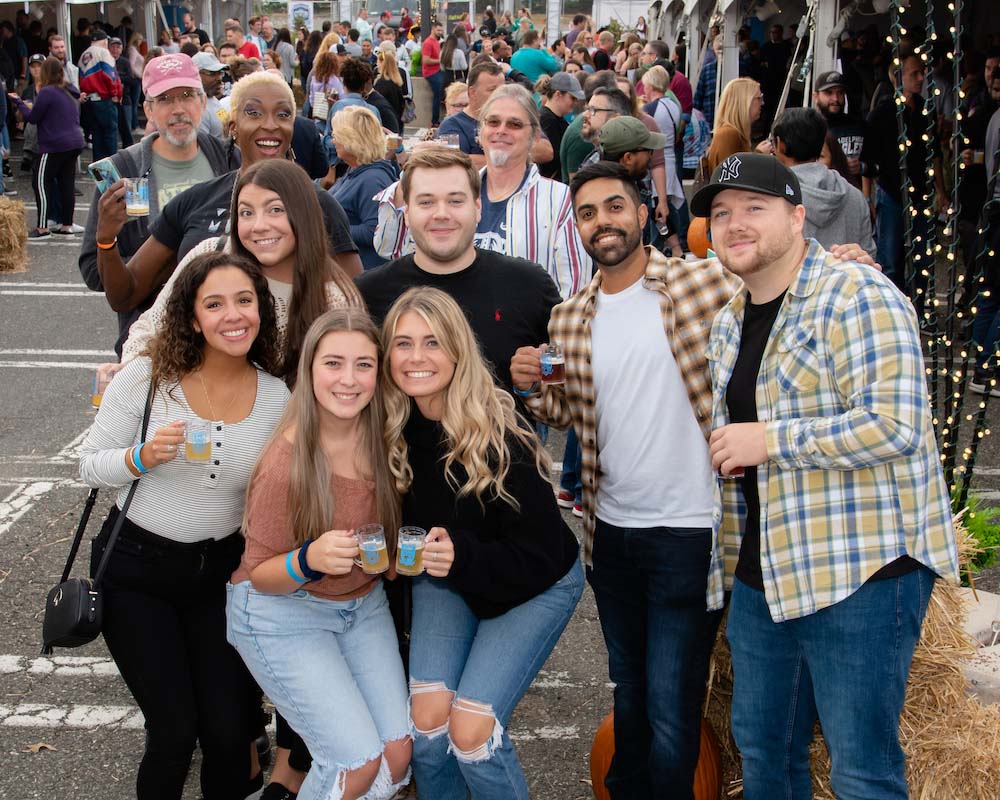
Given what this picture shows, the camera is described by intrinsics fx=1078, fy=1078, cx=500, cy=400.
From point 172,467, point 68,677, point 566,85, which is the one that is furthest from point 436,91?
point 172,467

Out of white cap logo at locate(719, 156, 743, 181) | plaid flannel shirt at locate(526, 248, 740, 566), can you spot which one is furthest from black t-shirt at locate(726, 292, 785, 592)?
white cap logo at locate(719, 156, 743, 181)

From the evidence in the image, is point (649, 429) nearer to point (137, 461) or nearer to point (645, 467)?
point (645, 467)

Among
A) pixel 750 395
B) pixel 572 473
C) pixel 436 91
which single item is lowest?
pixel 572 473

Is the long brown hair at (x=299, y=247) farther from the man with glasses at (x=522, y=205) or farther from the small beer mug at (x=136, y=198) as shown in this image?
the man with glasses at (x=522, y=205)

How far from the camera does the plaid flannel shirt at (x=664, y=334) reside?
325cm

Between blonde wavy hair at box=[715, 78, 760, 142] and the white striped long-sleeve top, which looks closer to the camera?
the white striped long-sleeve top

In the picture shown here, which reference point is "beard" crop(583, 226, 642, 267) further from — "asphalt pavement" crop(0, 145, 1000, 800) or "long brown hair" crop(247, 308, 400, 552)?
"asphalt pavement" crop(0, 145, 1000, 800)

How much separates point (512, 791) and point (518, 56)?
1253 cm

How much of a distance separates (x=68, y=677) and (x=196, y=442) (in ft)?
6.19

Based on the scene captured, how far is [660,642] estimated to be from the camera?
326 centimetres

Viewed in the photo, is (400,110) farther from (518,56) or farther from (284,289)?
(284,289)

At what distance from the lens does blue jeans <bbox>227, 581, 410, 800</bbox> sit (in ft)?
10.1

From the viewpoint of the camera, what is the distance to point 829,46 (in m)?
9.87

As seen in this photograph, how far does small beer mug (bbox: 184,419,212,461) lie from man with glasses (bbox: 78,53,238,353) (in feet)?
5.38
